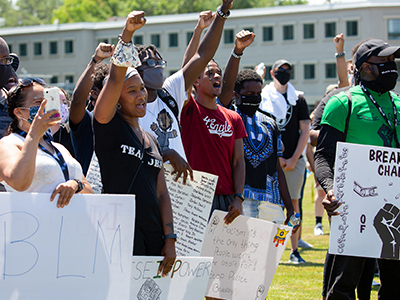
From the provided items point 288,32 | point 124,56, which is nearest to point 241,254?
point 124,56

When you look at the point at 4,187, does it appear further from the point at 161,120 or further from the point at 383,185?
the point at 383,185

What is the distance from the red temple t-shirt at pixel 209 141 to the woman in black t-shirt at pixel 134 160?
1.33 m

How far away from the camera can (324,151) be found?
5145 millimetres

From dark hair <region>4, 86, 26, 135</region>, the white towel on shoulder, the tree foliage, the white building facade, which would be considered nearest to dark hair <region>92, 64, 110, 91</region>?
dark hair <region>4, 86, 26, 135</region>

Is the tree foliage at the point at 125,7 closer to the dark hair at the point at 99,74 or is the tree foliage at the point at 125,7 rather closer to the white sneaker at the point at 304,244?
the white sneaker at the point at 304,244

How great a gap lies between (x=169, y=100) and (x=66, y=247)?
1.73 metres

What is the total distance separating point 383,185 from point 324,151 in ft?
1.78

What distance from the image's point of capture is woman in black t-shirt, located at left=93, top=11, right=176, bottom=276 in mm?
3956

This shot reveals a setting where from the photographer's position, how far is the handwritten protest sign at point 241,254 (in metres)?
5.54

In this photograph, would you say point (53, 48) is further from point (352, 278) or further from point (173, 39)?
point (352, 278)


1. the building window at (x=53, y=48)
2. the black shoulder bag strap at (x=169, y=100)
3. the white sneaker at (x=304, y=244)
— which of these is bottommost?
the building window at (x=53, y=48)

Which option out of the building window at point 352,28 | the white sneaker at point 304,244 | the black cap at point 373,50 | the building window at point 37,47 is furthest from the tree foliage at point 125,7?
the black cap at point 373,50

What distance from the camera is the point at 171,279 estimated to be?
426 cm

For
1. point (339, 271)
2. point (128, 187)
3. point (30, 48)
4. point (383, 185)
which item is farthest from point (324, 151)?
point (30, 48)
